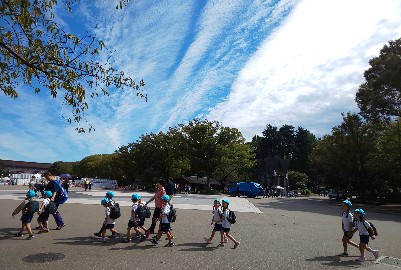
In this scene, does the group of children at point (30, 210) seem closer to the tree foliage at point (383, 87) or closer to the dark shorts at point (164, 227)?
the dark shorts at point (164, 227)

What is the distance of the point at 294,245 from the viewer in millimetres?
8508

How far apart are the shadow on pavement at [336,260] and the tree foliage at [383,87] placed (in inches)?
849

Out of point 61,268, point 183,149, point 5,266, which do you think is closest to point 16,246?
point 5,266

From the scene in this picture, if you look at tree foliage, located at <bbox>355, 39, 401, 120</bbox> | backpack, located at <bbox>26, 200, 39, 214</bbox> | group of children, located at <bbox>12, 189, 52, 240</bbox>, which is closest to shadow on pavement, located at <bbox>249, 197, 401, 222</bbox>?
tree foliage, located at <bbox>355, 39, 401, 120</bbox>

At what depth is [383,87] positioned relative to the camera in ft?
88.6

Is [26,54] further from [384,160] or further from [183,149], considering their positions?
[183,149]

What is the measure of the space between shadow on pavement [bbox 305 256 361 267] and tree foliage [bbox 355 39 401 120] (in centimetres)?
2155

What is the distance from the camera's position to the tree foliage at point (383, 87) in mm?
24922

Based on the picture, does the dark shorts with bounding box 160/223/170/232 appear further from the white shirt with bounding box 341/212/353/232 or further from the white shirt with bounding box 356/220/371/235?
the white shirt with bounding box 356/220/371/235

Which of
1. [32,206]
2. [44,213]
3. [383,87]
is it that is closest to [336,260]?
[32,206]

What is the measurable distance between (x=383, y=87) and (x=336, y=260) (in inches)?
955

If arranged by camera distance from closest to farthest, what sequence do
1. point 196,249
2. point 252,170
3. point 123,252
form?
point 123,252 → point 196,249 → point 252,170

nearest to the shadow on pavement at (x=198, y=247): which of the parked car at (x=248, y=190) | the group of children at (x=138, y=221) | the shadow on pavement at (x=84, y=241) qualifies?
the group of children at (x=138, y=221)

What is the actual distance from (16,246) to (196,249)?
407cm
